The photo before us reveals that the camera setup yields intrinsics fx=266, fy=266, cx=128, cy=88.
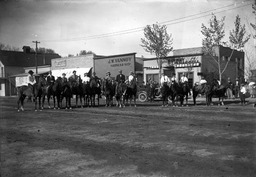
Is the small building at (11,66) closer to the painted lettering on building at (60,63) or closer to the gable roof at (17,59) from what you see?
the gable roof at (17,59)

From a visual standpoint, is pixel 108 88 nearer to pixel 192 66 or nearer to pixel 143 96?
pixel 143 96

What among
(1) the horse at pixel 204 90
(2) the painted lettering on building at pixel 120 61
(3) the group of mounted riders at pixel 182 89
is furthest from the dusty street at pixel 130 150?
(2) the painted lettering on building at pixel 120 61

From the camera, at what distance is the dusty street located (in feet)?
16.0

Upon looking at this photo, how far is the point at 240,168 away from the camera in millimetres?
4922

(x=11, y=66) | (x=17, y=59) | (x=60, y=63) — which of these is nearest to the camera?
(x=60, y=63)

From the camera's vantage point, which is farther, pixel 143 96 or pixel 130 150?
pixel 143 96

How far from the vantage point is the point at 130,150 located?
6.34 metres

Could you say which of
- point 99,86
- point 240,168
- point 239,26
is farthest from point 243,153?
point 239,26

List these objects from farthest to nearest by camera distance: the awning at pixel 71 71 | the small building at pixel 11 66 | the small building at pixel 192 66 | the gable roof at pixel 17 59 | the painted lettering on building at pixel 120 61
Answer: the gable roof at pixel 17 59
the small building at pixel 11 66
the awning at pixel 71 71
the painted lettering on building at pixel 120 61
the small building at pixel 192 66

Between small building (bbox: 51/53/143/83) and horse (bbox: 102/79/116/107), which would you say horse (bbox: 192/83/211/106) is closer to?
horse (bbox: 102/79/116/107)

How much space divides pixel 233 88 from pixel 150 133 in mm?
22145

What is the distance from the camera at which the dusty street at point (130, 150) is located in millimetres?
4891

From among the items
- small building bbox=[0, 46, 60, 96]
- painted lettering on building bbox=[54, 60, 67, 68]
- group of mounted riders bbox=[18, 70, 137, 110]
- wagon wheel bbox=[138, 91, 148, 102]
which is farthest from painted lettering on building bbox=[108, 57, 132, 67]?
small building bbox=[0, 46, 60, 96]

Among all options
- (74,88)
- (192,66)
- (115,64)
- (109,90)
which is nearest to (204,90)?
(109,90)
